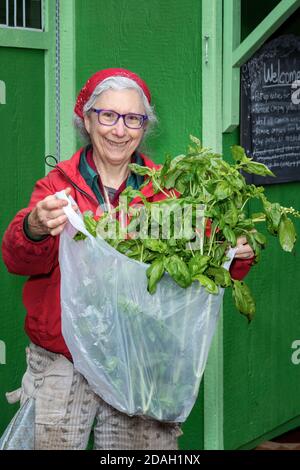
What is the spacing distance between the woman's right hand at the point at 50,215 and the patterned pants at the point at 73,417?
466 millimetres

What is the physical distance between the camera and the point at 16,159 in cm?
403

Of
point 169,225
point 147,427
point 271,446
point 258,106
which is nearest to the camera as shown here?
point 169,225

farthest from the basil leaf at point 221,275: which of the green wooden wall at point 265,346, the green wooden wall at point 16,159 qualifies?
the green wooden wall at point 265,346

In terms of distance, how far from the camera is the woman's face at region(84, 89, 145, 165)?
3.17m

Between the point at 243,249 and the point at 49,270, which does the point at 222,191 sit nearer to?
the point at 243,249

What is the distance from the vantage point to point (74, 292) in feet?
9.76

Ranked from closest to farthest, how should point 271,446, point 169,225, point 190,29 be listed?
1. point 169,225
2. point 190,29
3. point 271,446

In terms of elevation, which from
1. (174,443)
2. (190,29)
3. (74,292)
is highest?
(190,29)

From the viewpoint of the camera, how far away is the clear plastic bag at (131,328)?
291 cm

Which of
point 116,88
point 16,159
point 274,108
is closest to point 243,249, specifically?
point 116,88

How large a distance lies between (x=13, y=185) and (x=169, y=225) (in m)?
A: 1.30

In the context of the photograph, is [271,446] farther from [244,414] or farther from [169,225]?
[169,225]

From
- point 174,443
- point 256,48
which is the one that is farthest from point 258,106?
point 174,443

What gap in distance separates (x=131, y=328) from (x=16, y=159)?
51.7 inches
